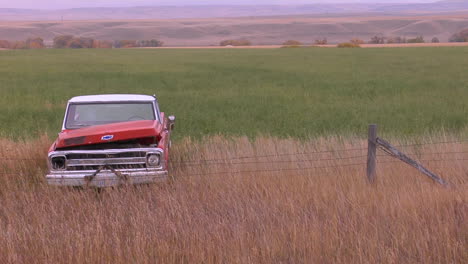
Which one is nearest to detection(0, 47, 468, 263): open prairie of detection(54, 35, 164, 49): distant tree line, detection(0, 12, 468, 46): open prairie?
detection(54, 35, 164, 49): distant tree line

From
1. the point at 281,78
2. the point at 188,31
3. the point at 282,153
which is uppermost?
the point at 282,153

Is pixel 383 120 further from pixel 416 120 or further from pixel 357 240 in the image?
pixel 357 240

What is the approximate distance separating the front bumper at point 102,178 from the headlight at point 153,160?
0.15 meters

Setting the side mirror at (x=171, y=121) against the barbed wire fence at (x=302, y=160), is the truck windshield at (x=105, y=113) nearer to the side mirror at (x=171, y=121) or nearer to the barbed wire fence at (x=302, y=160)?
the side mirror at (x=171, y=121)

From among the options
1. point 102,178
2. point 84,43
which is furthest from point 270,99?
point 84,43

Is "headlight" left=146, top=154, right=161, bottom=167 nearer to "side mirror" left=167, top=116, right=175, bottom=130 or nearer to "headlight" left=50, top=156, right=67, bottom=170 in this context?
"headlight" left=50, top=156, right=67, bottom=170

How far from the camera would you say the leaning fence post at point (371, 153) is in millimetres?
7876

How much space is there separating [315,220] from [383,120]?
28.3 ft

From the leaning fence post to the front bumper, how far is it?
2782 mm

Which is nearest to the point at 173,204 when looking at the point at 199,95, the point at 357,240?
the point at 357,240

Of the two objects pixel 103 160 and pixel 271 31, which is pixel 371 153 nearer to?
pixel 103 160

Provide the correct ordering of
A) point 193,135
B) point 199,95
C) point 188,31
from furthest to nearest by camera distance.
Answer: point 188,31 → point 199,95 → point 193,135

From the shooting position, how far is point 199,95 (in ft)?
69.4

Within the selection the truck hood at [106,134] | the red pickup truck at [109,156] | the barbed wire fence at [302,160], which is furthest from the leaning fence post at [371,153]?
the truck hood at [106,134]
